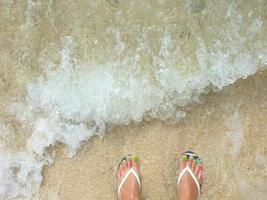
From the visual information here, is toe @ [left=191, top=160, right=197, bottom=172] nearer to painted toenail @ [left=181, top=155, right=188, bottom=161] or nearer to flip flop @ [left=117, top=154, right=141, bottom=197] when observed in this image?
painted toenail @ [left=181, top=155, right=188, bottom=161]

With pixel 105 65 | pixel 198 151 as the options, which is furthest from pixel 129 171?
pixel 105 65

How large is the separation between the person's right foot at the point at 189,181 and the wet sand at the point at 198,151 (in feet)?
0.15

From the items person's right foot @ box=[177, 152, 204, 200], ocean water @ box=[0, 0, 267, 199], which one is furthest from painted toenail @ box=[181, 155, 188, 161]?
ocean water @ box=[0, 0, 267, 199]

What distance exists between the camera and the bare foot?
2.91 meters

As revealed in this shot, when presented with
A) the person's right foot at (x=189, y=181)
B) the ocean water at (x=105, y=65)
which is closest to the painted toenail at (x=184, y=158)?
the person's right foot at (x=189, y=181)

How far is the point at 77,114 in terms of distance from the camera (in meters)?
2.94

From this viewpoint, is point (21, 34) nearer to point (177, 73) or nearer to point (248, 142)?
point (177, 73)

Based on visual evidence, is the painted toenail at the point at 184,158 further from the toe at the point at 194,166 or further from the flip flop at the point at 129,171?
the flip flop at the point at 129,171

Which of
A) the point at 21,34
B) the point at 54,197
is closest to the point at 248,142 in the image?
the point at 54,197

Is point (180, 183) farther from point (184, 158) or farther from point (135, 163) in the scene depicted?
point (135, 163)

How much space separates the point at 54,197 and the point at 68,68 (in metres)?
0.93

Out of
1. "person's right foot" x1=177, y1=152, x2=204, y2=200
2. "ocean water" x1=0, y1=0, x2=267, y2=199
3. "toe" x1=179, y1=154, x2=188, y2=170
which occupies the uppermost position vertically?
"ocean water" x1=0, y1=0, x2=267, y2=199

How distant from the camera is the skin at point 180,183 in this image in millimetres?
2891

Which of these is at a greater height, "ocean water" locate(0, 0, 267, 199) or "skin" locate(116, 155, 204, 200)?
"ocean water" locate(0, 0, 267, 199)
